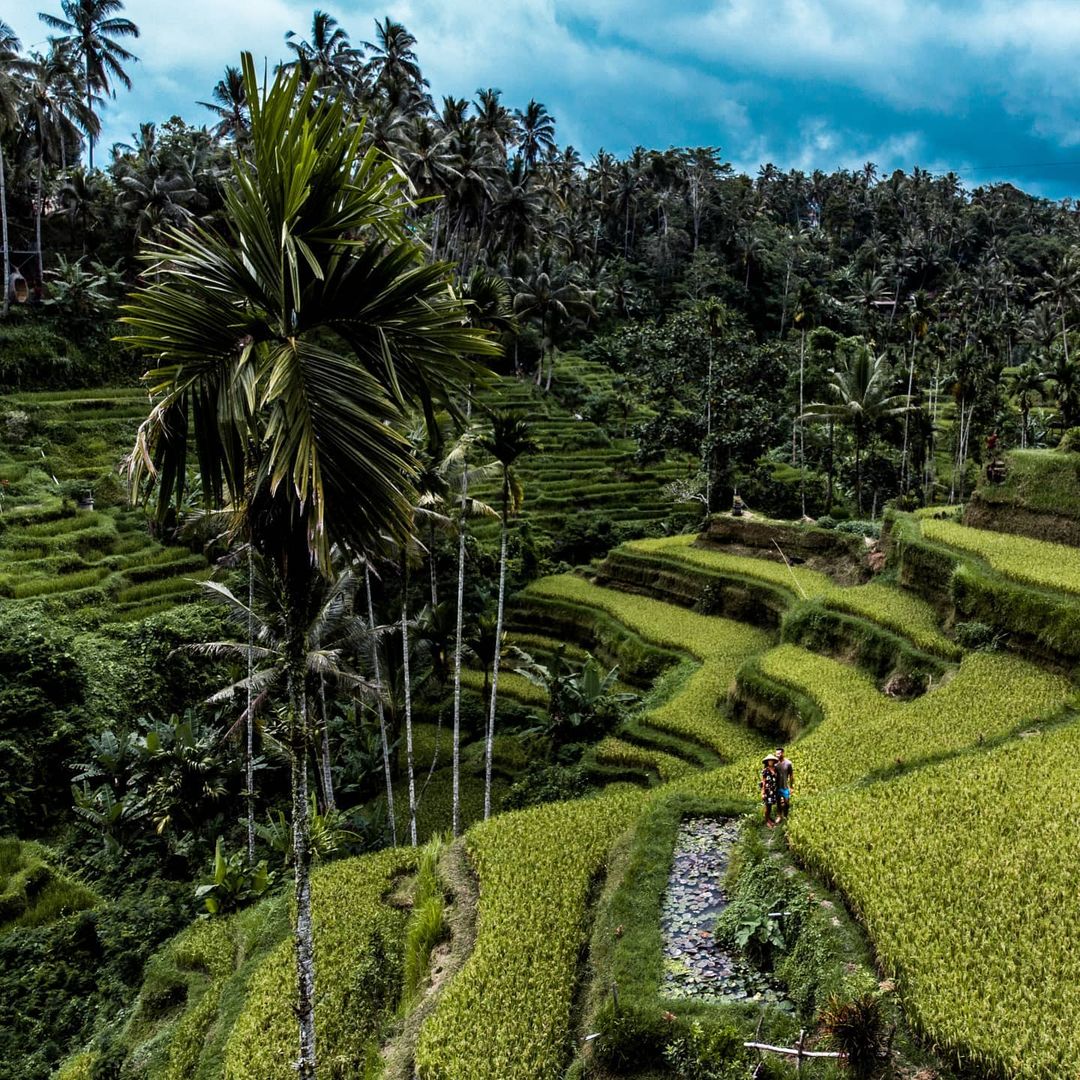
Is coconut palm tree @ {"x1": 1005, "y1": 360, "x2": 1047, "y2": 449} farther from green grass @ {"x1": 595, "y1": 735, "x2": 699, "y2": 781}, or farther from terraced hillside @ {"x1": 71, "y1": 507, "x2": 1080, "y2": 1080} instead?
green grass @ {"x1": 595, "y1": 735, "x2": 699, "y2": 781}

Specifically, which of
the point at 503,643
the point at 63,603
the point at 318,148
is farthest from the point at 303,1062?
A: the point at 63,603

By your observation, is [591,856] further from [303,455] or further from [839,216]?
[839,216]

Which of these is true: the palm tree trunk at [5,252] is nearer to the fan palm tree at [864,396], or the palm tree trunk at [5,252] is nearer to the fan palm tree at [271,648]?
the fan palm tree at [271,648]

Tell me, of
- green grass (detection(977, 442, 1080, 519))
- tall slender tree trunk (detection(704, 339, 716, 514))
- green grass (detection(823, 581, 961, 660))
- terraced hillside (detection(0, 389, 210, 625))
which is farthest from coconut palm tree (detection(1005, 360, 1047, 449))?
terraced hillside (detection(0, 389, 210, 625))

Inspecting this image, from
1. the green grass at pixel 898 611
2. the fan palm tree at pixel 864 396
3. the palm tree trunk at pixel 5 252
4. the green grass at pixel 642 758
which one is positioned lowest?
the green grass at pixel 642 758

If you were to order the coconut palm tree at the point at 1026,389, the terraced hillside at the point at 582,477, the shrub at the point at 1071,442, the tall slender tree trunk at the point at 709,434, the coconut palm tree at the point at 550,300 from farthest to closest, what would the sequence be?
the coconut palm tree at the point at 550,300, the coconut palm tree at the point at 1026,389, the terraced hillside at the point at 582,477, the tall slender tree trunk at the point at 709,434, the shrub at the point at 1071,442

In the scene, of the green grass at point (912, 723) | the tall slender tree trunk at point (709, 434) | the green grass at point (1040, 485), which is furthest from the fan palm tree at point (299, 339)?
the tall slender tree trunk at point (709, 434)
